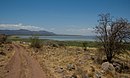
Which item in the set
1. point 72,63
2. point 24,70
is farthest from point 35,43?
point 24,70

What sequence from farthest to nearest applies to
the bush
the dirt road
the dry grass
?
the bush → the dry grass → the dirt road

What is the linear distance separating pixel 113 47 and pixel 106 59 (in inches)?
107

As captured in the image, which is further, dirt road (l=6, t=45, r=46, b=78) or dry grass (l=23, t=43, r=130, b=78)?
dry grass (l=23, t=43, r=130, b=78)

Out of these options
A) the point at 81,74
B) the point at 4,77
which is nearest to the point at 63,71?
the point at 81,74

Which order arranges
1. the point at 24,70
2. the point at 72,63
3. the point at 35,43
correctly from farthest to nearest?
the point at 35,43
the point at 72,63
the point at 24,70

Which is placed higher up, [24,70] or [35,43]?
[35,43]

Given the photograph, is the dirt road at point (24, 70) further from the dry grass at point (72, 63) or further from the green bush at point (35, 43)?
the green bush at point (35, 43)

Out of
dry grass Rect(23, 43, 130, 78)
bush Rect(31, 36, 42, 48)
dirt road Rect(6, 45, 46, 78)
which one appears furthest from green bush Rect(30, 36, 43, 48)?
dirt road Rect(6, 45, 46, 78)

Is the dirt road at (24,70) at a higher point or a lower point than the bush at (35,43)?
lower

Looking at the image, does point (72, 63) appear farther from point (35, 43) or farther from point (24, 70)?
point (35, 43)

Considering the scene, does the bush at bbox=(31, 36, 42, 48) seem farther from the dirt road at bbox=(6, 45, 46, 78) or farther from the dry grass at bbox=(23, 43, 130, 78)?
the dirt road at bbox=(6, 45, 46, 78)

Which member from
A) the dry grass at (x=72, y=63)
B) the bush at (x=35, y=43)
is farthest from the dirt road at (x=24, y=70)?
the bush at (x=35, y=43)

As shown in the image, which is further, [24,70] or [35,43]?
[35,43]

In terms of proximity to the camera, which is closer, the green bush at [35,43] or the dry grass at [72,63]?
the dry grass at [72,63]
